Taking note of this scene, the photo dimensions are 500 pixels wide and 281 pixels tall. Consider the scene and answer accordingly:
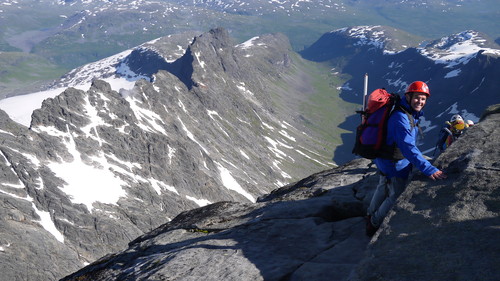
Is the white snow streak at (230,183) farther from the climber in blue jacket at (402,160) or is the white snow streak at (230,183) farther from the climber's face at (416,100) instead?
the climber's face at (416,100)

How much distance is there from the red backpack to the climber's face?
0.31 meters

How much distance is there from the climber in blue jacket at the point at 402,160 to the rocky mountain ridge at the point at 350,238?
28.0 inches

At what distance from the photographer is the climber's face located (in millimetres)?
11359

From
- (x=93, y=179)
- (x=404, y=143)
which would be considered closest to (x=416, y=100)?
(x=404, y=143)

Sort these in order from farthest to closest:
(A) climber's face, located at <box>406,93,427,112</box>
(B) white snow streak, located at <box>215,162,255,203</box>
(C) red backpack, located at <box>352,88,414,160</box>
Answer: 1. (B) white snow streak, located at <box>215,162,255,203</box>
2. (C) red backpack, located at <box>352,88,414,160</box>
3. (A) climber's face, located at <box>406,93,427,112</box>

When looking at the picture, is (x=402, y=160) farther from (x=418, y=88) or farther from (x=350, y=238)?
(x=350, y=238)

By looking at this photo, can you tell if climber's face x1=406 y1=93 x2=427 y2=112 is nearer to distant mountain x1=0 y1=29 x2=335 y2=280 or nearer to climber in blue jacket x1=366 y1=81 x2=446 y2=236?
climber in blue jacket x1=366 y1=81 x2=446 y2=236

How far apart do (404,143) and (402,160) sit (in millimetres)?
1293

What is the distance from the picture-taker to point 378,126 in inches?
461

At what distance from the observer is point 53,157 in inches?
5349

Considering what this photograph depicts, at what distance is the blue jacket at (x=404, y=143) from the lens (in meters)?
10.8

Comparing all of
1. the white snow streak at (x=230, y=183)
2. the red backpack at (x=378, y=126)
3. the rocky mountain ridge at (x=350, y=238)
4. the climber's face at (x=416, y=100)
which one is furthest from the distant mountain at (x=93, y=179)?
the climber's face at (x=416, y=100)

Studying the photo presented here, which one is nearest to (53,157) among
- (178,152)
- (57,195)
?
(57,195)

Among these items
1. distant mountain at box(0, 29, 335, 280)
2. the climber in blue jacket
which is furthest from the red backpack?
distant mountain at box(0, 29, 335, 280)
